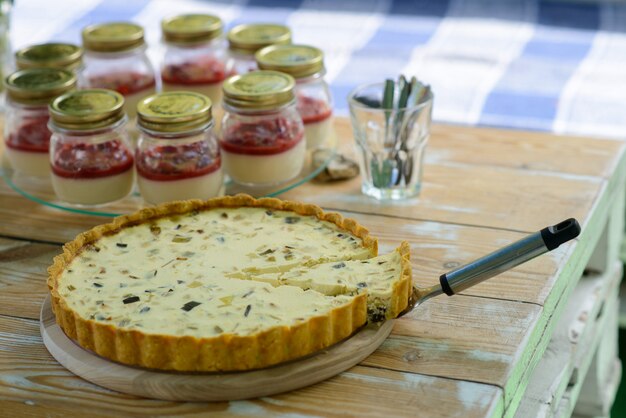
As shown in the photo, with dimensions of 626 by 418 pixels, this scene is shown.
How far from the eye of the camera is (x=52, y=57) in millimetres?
1562

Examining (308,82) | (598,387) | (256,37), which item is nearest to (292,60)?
(308,82)

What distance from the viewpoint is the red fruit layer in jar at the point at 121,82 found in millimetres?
1611

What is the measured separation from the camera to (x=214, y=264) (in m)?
1.13

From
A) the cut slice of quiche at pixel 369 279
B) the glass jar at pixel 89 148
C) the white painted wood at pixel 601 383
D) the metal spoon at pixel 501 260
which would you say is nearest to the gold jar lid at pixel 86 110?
the glass jar at pixel 89 148

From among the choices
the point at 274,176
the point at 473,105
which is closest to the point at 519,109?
the point at 473,105

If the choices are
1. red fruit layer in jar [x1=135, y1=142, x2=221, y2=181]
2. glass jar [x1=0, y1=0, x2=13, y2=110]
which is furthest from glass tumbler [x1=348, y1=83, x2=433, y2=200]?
glass jar [x1=0, y1=0, x2=13, y2=110]

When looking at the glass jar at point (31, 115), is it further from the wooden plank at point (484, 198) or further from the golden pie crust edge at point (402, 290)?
the golden pie crust edge at point (402, 290)

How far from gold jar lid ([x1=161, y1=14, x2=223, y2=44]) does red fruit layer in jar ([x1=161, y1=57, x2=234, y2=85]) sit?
0.12 feet

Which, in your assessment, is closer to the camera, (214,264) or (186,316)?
(186,316)

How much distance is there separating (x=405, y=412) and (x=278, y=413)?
123 millimetres

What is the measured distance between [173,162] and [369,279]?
0.37m

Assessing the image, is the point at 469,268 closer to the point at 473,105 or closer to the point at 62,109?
the point at 62,109

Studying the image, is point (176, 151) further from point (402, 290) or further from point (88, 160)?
point (402, 290)

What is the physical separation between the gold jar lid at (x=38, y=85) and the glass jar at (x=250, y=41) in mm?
288
